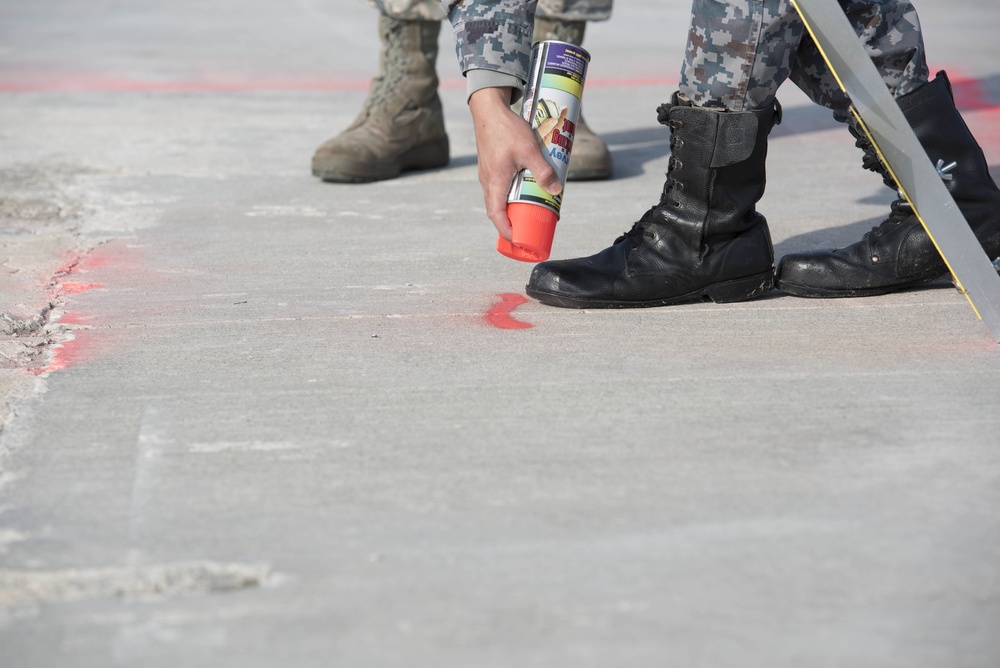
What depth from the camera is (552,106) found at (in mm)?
1767

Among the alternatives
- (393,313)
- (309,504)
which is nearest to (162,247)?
(393,313)

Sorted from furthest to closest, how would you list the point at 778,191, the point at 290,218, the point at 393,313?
the point at 778,191
the point at 290,218
the point at 393,313

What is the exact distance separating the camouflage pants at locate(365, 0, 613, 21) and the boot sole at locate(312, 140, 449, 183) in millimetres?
364

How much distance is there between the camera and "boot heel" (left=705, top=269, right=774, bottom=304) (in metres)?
1.98

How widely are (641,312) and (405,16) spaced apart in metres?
1.49

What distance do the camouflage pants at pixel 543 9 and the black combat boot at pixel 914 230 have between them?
1318 mm

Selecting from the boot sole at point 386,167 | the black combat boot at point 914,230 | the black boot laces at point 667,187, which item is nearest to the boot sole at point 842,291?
the black combat boot at point 914,230

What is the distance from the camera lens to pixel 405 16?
307cm

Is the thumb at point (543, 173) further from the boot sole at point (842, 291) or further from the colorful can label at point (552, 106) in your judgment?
the boot sole at point (842, 291)

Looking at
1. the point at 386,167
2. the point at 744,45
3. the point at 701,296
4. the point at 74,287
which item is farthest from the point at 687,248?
the point at 386,167

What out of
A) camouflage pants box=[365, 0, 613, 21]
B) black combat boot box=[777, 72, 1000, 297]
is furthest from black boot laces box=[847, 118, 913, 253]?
camouflage pants box=[365, 0, 613, 21]

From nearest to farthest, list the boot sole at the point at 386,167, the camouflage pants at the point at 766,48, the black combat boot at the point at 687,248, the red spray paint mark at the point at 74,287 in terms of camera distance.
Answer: the camouflage pants at the point at 766,48 < the black combat boot at the point at 687,248 < the red spray paint mark at the point at 74,287 < the boot sole at the point at 386,167

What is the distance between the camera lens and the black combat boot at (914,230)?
1.90 m

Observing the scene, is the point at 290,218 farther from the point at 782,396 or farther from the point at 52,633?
the point at 52,633
